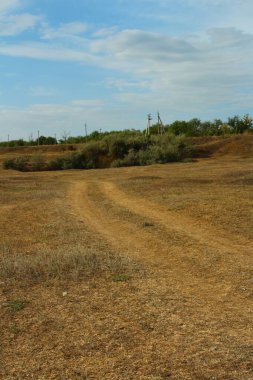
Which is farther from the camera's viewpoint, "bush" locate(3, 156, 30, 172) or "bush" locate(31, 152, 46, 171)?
"bush" locate(31, 152, 46, 171)

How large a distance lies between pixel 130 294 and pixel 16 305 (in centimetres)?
140

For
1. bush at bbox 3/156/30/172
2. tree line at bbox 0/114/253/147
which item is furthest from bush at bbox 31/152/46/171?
tree line at bbox 0/114/253/147

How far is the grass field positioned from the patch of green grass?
12mm

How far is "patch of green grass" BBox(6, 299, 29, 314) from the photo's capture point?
5836 mm

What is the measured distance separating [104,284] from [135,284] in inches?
16.6

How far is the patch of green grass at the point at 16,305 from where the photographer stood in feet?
19.1

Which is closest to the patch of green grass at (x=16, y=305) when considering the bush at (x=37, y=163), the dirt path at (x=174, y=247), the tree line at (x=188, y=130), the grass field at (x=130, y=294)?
the grass field at (x=130, y=294)

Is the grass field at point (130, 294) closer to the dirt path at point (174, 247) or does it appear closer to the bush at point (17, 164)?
the dirt path at point (174, 247)

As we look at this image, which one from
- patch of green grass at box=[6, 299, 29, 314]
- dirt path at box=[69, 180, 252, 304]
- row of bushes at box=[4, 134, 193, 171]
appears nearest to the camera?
patch of green grass at box=[6, 299, 29, 314]

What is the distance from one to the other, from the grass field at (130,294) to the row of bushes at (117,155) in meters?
28.6

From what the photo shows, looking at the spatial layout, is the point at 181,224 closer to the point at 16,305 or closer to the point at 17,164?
the point at 16,305

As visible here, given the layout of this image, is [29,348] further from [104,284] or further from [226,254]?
[226,254]

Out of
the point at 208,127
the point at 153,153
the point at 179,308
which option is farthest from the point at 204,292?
the point at 208,127

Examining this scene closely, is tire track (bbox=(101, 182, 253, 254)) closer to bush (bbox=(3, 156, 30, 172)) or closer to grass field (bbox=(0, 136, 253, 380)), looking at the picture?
grass field (bbox=(0, 136, 253, 380))
